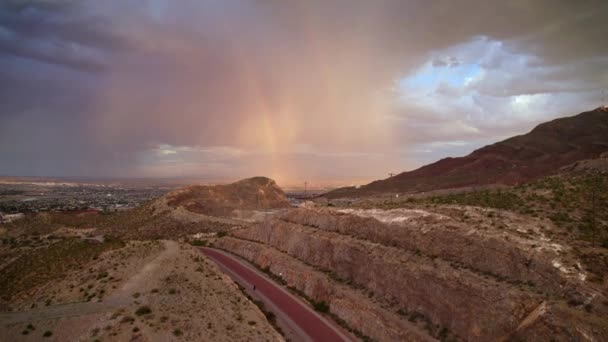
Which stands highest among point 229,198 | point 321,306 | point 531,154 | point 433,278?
point 531,154

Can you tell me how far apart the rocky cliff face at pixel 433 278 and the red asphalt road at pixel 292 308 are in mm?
1649

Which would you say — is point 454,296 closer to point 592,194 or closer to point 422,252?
point 422,252

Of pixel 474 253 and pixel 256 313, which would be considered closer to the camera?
pixel 474 253

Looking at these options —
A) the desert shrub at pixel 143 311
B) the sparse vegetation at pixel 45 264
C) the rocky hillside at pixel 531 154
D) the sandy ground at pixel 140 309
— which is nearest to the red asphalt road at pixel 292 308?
the sandy ground at pixel 140 309

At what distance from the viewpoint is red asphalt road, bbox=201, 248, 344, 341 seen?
2536 cm

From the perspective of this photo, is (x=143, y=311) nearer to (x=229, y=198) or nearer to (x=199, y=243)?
(x=199, y=243)

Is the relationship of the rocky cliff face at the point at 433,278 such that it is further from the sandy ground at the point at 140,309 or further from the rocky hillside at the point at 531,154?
the rocky hillside at the point at 531,154

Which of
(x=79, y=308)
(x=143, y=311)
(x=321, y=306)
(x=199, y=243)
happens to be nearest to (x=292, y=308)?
(x=321, y=306)

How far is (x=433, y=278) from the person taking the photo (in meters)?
23.0

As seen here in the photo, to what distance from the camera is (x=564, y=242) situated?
21.3 m

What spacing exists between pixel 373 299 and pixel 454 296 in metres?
7.01

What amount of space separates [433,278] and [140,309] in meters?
17.8

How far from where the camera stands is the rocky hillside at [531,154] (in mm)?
77688

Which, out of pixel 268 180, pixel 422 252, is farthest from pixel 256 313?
pixel 268 180
